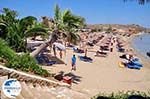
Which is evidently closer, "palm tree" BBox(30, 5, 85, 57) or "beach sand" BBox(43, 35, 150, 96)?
"palm tree" BBox(30, 5, 85, 57)

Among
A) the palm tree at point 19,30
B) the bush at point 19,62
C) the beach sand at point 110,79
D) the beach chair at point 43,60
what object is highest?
the palm tree at point 19,30

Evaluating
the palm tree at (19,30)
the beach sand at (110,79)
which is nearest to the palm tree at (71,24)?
the palm tree at (19,30)

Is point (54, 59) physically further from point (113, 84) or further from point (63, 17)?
point (63, 17)

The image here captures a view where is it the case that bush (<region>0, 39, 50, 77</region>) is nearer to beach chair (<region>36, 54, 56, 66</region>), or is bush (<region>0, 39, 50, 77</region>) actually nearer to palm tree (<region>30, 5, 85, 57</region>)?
palm tree (<region>30, 5, 85, 57</region>)

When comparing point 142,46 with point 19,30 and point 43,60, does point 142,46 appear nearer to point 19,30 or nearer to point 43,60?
point 43,60

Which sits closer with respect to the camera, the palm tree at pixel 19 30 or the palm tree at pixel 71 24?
the palm tree at pixel 19 30

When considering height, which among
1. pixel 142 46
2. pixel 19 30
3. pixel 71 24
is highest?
pixel 71 24

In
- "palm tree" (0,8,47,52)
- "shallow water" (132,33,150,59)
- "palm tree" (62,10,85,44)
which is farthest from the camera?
"shallow water" (132,33,150,59)

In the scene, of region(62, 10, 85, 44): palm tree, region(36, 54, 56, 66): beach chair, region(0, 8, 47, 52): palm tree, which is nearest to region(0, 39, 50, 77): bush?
region(0, 8, 47, 52): palm tree

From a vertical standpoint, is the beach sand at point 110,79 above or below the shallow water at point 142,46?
below

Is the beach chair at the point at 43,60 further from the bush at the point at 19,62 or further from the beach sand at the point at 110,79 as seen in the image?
the bush at the point at 19,62

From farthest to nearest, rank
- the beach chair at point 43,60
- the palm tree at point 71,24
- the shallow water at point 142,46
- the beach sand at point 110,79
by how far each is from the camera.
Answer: the shallow water at point 142,46 → the beach chair at point 43,60 → the beach sand at point 110,79 → the palm tree at point 71,24

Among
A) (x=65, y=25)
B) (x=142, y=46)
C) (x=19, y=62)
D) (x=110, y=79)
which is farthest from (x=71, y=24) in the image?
(x=142, y=46)

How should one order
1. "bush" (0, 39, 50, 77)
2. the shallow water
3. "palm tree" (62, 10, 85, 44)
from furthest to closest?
the shallow water
"palm tree" (62, 10, 85, 44)
"bush" (0, 39, 50, 77)
